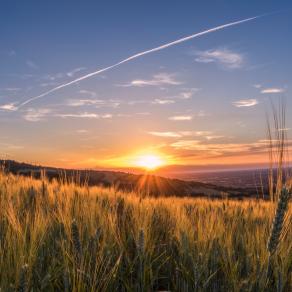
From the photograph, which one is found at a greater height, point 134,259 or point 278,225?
point 278,225

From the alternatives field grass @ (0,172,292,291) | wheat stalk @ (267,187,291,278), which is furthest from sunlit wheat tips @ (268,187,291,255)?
field grass @ (0,172,292,291)

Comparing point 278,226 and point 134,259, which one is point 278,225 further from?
point 134,259

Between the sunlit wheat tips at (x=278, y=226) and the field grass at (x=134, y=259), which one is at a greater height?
the sunlit wheat tips at (x=278, y=226)

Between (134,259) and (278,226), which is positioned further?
(134,259)

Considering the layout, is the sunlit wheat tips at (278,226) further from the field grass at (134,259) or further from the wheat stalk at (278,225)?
the field grass at (134,259)

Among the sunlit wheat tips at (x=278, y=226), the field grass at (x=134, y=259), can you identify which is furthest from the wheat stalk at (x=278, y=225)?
the field grass at (x=134, y=259)

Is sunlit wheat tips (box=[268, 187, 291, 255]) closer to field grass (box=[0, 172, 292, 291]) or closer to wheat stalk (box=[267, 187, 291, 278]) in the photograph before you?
wheat stalk (box=[267, 187, 291, 278])

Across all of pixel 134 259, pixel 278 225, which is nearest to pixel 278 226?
pixel 278 225

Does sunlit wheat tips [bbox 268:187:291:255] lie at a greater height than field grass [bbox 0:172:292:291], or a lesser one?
greater

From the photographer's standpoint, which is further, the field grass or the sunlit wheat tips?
the field grass

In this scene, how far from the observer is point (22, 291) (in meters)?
1.83

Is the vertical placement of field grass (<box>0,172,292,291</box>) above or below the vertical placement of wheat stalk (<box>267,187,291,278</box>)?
below

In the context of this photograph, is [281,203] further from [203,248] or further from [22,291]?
[22,291]

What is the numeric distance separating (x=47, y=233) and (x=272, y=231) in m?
1.88
